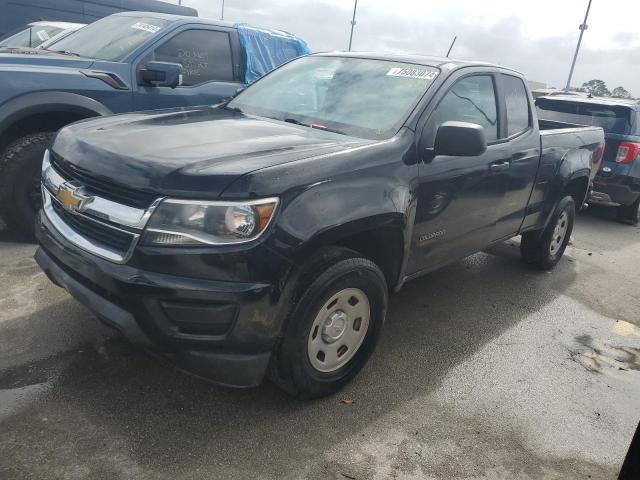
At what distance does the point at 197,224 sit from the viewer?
220 centimetres

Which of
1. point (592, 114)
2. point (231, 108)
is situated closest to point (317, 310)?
point (231, 108)

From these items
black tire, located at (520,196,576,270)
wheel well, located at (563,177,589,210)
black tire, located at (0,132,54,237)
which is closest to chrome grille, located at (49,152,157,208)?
black tire, located at (0,132,54,237)

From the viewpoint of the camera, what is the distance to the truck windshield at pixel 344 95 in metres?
3.15

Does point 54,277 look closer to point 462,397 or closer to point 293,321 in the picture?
point 293,321

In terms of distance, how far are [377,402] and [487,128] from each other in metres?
2.09

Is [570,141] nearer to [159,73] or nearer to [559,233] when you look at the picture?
[559,233]

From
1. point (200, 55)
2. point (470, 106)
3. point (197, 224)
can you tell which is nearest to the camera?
point (197, 224)

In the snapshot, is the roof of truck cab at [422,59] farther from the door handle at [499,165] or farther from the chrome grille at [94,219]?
the chrome grille at [94,219]

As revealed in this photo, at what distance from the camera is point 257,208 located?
7.34ft

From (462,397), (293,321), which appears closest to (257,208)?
(293,321)

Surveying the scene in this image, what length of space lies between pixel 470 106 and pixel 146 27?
10.9 ft

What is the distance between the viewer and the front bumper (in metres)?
2.20

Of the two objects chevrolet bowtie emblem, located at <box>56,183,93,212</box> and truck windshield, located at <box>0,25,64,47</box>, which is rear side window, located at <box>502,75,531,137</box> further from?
truck windshield, located at <box>0,25,64,47</box>

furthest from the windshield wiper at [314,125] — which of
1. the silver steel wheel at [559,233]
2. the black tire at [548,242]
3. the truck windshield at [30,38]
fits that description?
the truck windshield at [30,38]
